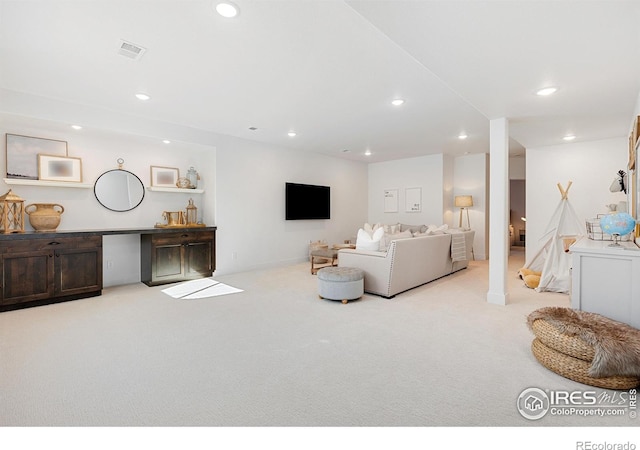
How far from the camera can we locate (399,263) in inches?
170

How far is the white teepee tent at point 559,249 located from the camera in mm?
4574

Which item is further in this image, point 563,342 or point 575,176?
point 575,176

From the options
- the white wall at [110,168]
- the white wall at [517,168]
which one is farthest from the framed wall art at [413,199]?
the white wall at [110,168]

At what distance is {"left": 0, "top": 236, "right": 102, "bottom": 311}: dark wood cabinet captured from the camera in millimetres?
3648

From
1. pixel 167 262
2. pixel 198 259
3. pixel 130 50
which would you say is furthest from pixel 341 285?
pixel 130 50

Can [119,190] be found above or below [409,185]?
below

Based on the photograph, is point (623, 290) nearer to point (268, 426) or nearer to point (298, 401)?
point (298, 401)

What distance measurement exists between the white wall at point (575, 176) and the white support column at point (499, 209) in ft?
9.43

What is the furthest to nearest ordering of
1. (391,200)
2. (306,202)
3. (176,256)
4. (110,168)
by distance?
1. (391,200)
2. (306,202)
3. (176,256)
4. (110,168)

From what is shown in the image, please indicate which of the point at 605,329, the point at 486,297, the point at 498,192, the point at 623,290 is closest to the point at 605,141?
the point at 498,192

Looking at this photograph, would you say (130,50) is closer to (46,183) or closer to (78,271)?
(46,183)

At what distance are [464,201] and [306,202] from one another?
3.80 m

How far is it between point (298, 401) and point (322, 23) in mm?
2626

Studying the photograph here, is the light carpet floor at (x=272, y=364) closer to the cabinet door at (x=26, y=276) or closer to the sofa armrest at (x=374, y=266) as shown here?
the cabinet door at (x=26, y=276)
